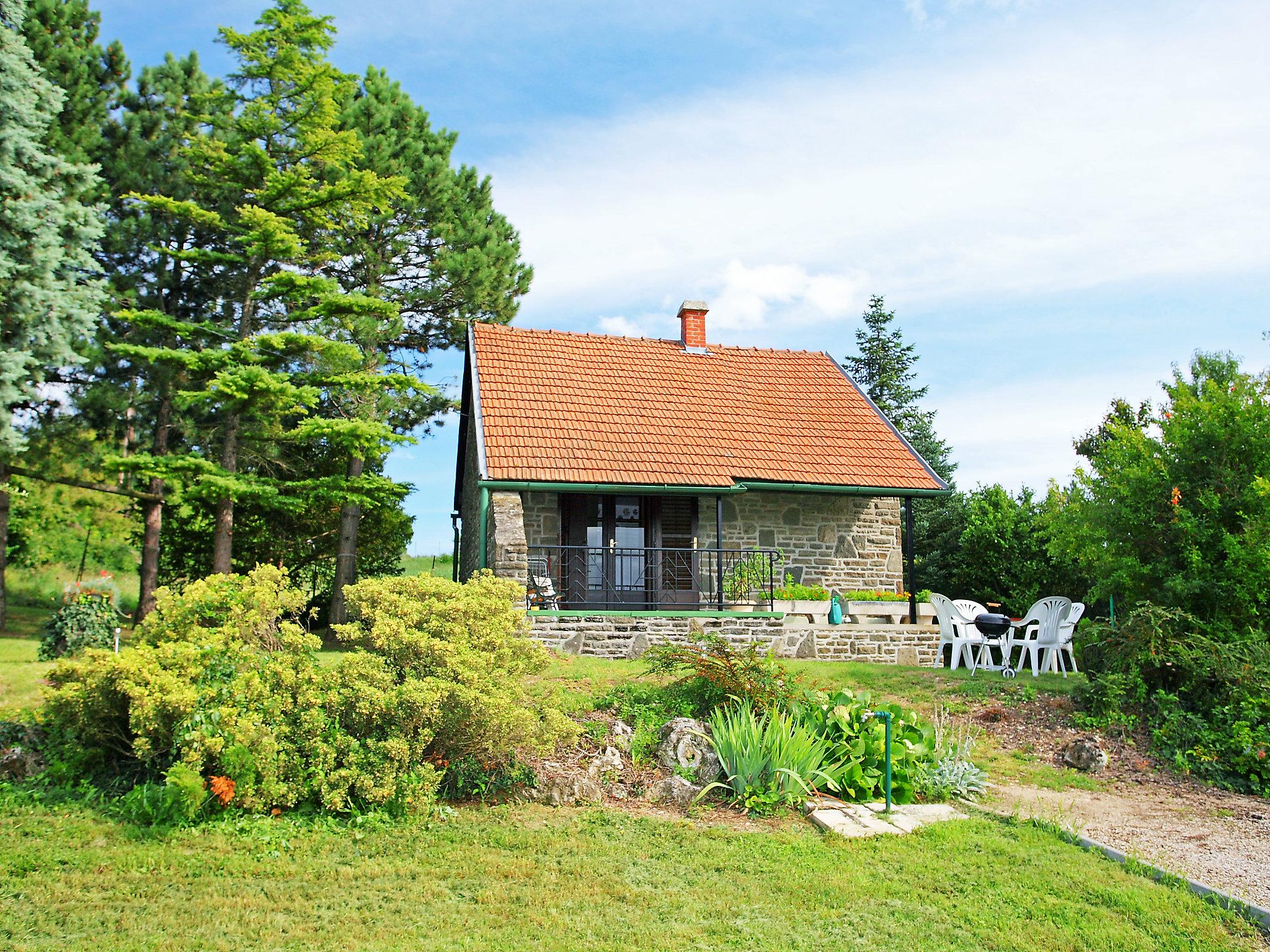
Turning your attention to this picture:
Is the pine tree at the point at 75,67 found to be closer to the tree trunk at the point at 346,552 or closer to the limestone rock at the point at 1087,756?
the tree trunk at the point at 346,552

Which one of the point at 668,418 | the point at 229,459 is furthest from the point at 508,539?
the point at 229,459

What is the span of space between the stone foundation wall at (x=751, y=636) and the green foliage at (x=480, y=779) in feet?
17.8

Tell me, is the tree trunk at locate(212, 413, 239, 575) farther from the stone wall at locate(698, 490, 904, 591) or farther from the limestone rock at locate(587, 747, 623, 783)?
the limestone rock at locate(587, 747, 623, 783)

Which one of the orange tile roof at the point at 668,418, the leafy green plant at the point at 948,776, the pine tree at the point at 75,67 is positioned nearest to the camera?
the leafy green plant at the point at 948,776

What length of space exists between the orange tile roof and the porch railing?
139 centimetres

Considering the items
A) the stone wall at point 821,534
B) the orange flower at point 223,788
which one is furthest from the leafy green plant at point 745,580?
the orange flower at point 223,788

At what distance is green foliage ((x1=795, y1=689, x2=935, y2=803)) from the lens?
6.82 metres

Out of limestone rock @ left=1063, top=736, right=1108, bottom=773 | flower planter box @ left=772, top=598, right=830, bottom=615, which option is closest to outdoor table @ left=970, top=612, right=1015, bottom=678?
flower planter box @ left=772, top=598, right=830, bottom=615

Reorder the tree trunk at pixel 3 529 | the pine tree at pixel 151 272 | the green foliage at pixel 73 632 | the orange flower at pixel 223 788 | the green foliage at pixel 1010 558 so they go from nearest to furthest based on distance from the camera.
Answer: the orange flower at pixel 223 788
the green foliage at pixel 73 632
the tree trunk at pixel 3 529
the pine tree at pixel 151 272
the green foliage at pixel 1010 558

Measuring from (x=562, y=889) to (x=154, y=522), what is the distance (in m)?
15.0

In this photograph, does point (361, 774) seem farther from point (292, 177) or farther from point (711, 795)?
point (292, 177)

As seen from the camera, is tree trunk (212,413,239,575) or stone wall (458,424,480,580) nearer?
tree trunk (212,413,239,575)

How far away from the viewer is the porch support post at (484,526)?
13031 millimetres

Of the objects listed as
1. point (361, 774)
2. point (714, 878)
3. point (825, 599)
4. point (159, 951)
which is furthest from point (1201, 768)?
point (159, 951)
